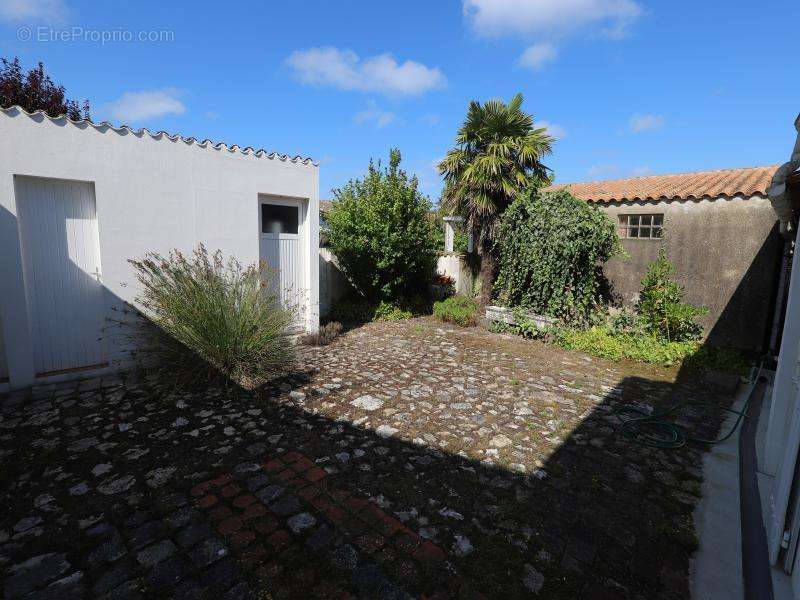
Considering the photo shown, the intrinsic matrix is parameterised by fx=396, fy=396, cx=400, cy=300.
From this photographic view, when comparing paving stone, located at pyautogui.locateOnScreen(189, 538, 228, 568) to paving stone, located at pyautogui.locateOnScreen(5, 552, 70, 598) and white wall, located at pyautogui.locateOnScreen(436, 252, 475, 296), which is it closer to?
paving stone, located at pyautogui.locateOnScreen(5, 552, 70, 598)

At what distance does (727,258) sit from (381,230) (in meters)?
7.35

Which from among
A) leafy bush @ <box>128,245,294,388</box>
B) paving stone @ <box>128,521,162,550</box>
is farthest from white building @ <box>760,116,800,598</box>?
leafy bush @ <box>128,245,294,388</box>

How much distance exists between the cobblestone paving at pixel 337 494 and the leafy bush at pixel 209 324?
0.40 meters

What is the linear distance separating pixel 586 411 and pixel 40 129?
767 centimetres

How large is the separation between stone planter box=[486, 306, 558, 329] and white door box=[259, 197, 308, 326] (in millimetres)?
4392

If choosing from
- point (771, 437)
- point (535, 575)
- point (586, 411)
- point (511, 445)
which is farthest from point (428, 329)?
point (535, 575)

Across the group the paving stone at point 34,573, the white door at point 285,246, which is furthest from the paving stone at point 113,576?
the white door at point 285,246

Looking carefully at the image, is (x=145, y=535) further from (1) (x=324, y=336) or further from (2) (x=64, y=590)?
(1) (x=324, y=336)

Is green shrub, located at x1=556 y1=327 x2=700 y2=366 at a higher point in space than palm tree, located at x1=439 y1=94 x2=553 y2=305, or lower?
lower

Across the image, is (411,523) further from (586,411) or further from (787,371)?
(787,371)

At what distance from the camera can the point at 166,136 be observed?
5926 millimetres

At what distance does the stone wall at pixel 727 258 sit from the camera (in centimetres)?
765

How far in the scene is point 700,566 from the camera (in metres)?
2.51

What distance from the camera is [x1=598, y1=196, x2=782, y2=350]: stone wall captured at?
7648 millimetres
